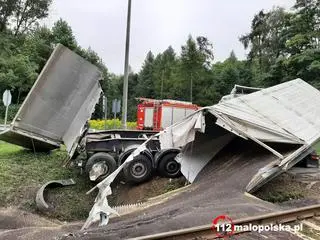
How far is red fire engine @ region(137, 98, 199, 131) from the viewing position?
27.7 metres

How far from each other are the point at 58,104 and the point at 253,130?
5582mm

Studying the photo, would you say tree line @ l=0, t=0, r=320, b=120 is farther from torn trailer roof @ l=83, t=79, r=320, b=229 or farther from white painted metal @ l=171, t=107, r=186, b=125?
torn trailer roof @ l=83, t=79, r=320, b=229

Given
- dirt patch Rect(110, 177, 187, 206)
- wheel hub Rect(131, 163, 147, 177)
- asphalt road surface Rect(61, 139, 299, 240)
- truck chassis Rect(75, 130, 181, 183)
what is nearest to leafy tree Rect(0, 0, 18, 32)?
truck chassis Rect(75, 130, 181, 183)

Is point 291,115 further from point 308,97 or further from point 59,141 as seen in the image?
point 59,141

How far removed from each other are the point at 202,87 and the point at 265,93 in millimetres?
45889

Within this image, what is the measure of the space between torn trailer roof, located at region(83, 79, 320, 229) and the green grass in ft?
5.30

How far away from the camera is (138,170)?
10.7m

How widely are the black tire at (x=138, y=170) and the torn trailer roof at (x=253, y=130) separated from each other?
33.3 inches

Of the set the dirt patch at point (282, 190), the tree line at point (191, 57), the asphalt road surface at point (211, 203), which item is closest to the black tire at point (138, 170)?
the asphalt road surface at point (211, 203)

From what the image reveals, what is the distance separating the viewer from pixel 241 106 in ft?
33.4

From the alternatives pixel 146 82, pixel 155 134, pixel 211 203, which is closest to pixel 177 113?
pixel 155 134

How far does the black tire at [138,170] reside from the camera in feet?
34.6

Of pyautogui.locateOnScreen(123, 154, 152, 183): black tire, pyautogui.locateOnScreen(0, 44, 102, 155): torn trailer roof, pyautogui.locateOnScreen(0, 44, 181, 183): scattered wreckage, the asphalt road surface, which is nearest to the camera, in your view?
the asphalt road surface

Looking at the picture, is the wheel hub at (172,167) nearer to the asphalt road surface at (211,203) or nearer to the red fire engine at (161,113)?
the asphalt road surface at (211,203)
